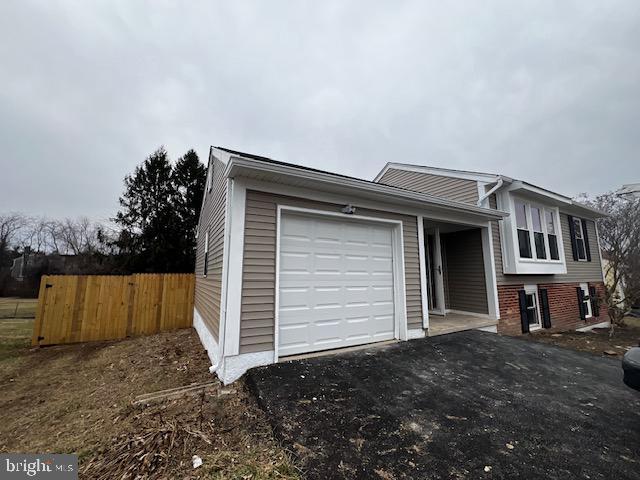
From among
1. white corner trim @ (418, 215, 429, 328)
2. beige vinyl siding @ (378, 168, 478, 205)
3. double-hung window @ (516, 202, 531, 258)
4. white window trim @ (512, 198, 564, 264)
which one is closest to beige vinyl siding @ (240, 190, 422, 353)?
white corner trim @ (418, 215, 429, 328)

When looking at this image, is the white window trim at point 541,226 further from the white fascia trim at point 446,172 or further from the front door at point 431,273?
the front door at point 431,273

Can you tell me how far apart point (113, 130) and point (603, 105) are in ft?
73.2

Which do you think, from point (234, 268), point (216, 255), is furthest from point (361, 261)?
point (216, 255)

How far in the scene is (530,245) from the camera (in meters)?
7.77

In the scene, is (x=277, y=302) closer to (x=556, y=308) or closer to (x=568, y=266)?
(x=556, y=308)

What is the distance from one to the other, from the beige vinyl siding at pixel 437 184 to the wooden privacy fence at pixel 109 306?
8.71 meters

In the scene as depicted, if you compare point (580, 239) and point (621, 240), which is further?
point (621, 240)

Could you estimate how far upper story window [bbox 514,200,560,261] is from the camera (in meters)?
7.66

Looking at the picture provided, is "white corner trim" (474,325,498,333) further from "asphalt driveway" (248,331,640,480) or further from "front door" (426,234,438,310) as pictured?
"asphalt driveway" (248,331,640,480)

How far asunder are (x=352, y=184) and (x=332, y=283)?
1.73 metres

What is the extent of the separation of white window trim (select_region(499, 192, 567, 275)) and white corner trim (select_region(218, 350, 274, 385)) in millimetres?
7020

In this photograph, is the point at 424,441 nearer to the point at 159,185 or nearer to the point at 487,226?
the point at 487,226

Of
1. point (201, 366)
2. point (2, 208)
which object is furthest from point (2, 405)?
point (2, 208)

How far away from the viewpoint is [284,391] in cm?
296
